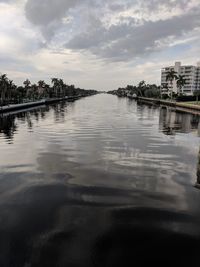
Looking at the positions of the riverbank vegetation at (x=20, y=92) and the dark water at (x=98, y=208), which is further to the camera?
the riverbank vegetation at (x=20, y=92)

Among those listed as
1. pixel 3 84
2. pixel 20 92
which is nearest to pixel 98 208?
pixel 3 84

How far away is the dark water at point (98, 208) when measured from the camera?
9570 mm

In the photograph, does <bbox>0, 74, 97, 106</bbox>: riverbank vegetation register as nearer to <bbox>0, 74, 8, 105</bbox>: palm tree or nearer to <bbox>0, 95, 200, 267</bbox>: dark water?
<bbox>0, 74, 8, 105</bbox>: palm tree

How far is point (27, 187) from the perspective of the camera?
1590 centimetres

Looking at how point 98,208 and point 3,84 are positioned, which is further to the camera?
point 3,84

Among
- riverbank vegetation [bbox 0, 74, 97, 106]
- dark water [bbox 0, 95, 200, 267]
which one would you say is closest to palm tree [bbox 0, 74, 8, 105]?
riverbank vegetation [bbox 0, 74, 97, 106]

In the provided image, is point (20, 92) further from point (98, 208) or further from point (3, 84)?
point (98, 208)

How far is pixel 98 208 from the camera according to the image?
12961 mm

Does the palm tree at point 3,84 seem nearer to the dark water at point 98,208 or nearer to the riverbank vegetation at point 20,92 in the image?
the riverbank vegetation at point 20,92

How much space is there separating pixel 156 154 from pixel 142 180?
24.9 ft

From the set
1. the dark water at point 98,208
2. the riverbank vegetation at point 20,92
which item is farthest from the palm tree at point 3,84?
the dark water at point 98,208

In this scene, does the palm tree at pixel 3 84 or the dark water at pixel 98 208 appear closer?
the dark water at pixel 98 208

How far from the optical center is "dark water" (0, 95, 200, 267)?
9570mm

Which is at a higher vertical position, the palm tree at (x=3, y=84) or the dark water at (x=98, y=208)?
the palm tree at (x=3, y=84)
